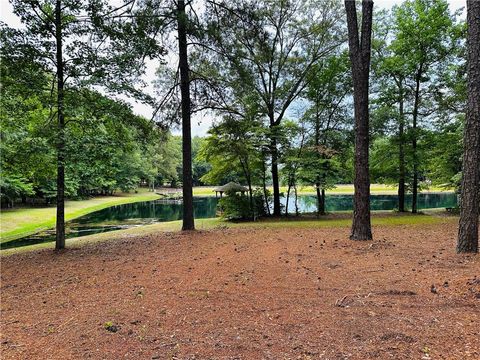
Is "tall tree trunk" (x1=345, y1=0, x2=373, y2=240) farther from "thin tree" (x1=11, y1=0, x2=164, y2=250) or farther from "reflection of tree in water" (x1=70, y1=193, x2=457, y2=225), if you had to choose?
"reflection of tree in water" (x1=70, y1=193, x2=457, y2=225)

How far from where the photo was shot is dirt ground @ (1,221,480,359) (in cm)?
251

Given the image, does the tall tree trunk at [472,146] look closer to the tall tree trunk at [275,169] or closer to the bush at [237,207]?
the tall tree trunk at [275,169]

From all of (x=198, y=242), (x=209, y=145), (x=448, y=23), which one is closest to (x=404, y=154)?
(x=448, y=23)

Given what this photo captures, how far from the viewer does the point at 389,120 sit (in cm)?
1619

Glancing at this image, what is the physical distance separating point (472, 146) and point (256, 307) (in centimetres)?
403

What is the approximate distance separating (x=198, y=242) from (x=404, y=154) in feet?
41.5

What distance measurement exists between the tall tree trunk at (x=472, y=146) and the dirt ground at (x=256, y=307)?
507mm

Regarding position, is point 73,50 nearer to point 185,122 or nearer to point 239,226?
point 185,122

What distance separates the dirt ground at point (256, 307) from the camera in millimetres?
2506

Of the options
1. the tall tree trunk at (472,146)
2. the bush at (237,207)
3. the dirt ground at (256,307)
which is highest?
the tall tree trunk at (472,146)

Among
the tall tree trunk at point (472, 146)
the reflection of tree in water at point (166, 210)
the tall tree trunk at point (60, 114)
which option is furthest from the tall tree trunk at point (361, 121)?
the reflection of tree in water at point (166, 210)

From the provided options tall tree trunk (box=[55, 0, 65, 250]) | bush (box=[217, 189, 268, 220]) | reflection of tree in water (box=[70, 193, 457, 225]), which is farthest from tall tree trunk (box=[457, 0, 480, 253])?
reflection of tree in water (box=[70, 193, 457, 225])

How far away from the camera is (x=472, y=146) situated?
15.8ft

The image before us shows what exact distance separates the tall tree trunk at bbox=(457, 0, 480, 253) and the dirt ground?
51 cm
